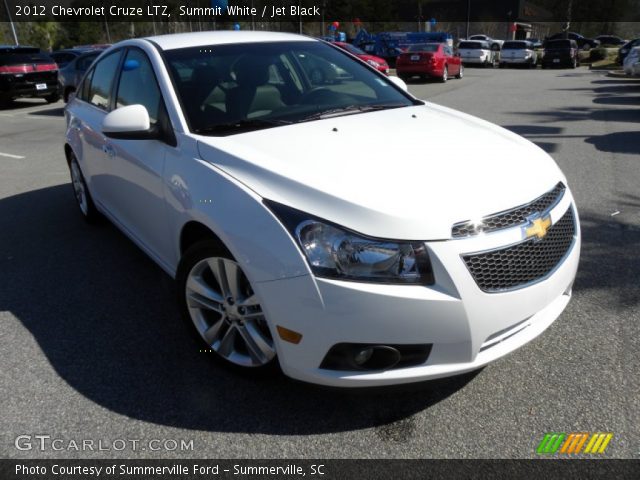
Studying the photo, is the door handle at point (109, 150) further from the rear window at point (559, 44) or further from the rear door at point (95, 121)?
the rear window at point (559, 44)

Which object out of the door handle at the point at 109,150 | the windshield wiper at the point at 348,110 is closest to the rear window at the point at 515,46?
the windshield wiper at the point at 348,110

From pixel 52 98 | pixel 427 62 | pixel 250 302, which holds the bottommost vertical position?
pixel 250 302

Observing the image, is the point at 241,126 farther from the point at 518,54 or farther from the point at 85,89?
the point at 518,54

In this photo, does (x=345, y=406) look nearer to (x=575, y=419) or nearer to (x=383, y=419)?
(x=383, y=419)

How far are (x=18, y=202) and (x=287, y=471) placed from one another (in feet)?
16.9

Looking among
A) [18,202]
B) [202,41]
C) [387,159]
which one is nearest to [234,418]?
[387,159]

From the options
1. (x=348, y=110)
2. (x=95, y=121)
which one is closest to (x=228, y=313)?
(x=348, y=110)

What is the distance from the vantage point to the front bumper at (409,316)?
2053 millimetres

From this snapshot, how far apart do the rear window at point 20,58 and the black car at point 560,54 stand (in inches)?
927

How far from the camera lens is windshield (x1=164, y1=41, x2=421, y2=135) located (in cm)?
304

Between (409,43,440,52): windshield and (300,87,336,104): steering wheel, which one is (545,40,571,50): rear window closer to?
(409,43,440,52): windshield

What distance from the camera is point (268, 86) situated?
3.33 metres

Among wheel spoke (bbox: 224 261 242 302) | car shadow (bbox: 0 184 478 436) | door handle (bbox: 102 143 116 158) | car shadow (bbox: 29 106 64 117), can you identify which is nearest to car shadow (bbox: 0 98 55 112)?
car shadow (bbox: 29 106 64 117)

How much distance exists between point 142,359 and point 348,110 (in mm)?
1901
